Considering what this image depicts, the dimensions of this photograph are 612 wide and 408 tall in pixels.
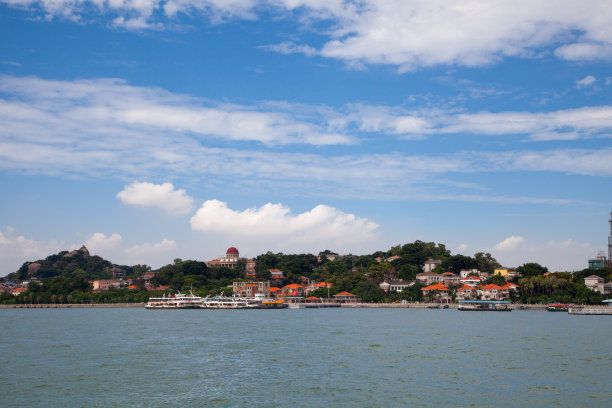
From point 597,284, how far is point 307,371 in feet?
394

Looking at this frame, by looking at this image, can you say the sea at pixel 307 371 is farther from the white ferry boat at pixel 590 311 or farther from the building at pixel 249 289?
the building at pixel 249 289

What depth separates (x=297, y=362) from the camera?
38906mm

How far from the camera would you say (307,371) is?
35.3 m

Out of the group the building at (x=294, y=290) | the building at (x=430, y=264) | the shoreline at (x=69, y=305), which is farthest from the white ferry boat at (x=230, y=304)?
the building at (x=430, y=264)

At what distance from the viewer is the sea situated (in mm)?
27719

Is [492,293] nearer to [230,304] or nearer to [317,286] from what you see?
[317,286]

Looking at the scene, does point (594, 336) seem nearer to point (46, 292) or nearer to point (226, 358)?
point (226, 358)

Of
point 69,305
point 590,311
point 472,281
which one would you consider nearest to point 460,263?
point 472,281

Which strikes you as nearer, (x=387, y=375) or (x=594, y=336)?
(x=387, y=375)

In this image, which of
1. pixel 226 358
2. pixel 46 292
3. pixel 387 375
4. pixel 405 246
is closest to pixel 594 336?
pixel 387 375

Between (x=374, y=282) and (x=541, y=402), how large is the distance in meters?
142

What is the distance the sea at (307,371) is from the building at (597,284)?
8524cm

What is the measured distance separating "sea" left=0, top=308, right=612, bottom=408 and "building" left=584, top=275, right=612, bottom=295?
8524cm

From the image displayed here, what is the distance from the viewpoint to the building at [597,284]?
133625 millimetres
